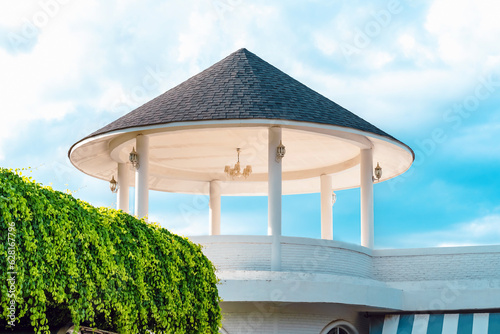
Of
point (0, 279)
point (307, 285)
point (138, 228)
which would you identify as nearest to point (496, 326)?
point (307, 285)

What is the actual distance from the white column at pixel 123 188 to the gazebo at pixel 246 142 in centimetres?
3

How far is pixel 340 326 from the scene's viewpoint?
2316cm

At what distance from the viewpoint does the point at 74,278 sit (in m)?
11.9

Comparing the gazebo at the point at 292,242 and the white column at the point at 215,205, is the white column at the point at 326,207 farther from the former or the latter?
the white column at the point at 215,205

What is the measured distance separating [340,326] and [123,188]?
25.9ft

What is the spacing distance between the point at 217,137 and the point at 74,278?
43.8ft

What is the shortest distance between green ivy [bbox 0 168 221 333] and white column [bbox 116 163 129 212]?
9396mm

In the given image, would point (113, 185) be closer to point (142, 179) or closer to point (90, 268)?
point (142, 179)

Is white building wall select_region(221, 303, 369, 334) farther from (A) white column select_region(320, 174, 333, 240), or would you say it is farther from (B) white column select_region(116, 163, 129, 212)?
(A) white column select_region(320, 174, 333, 240)

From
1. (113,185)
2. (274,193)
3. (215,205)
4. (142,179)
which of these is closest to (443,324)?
(274,193)

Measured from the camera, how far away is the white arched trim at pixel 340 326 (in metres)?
22.5

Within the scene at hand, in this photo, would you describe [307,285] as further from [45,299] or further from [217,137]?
→ [45,299]

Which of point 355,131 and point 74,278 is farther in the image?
point 355,131

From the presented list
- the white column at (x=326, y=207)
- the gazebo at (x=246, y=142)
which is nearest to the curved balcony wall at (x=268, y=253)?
the gazebo at (x=246, y=142)
